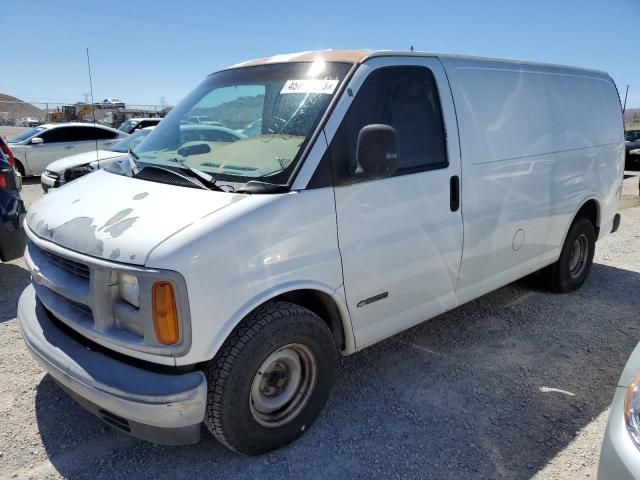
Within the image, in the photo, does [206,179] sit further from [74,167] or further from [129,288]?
[74,167]

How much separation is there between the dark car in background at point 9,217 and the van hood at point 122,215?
2.12 metres

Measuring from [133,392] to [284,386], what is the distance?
87 centimetres

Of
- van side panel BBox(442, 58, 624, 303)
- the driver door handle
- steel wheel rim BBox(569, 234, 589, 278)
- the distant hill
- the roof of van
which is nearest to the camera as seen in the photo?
the roof of van

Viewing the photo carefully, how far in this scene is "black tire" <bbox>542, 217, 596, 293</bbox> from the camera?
5066 millimetres

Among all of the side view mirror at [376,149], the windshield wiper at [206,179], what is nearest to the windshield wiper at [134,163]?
the windshield wiper at [206,179]

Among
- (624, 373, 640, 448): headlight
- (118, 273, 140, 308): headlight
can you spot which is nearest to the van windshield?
(118, 273, 140, 308): headlight

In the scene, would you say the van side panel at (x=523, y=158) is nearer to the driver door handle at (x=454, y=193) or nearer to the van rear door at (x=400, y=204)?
the driver door handle at (x=454, y=193)

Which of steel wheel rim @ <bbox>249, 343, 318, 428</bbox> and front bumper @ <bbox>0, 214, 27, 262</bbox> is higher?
front bumper @ <bbox>0, 214, 27, 262</bbox>

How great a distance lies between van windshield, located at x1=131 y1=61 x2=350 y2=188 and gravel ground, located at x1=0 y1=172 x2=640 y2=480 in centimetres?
155

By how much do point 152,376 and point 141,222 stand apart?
73cm

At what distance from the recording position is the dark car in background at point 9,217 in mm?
4879

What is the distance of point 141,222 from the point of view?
8.08 feet

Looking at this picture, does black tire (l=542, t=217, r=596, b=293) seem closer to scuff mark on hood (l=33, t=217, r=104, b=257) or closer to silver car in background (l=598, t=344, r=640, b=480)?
silver car in background (l=598, t=344, r=640, b=480)

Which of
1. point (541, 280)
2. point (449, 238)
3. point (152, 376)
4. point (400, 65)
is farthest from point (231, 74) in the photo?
point (541, 280)
